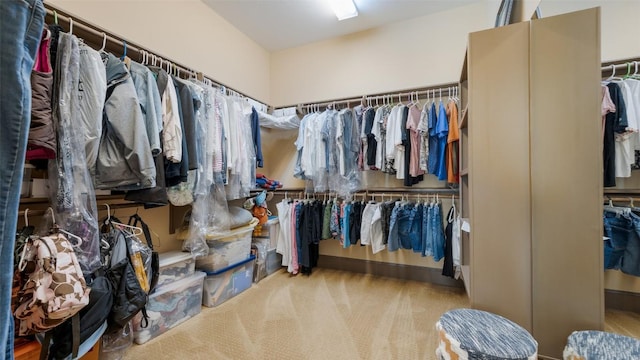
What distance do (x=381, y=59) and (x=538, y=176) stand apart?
2.15 m

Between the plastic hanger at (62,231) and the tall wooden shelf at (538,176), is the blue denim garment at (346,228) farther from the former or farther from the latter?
the plastic hanger at (62,231)

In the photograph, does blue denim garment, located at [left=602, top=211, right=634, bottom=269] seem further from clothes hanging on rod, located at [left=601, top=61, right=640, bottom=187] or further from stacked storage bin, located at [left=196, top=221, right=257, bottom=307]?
stacked storage bin, located at [left=196, top=221, right=257, bottom=307]

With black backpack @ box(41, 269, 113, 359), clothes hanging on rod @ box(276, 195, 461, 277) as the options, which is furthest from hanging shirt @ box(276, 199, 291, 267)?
black backpack @ box(41, 269, 113, 359)

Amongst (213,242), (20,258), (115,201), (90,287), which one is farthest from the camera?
(213,242)

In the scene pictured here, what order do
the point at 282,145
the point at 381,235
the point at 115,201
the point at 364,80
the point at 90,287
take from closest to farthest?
the point at 90,287 < the point at 115,201 < the point at 381,235 < the point at 364,80 < the point at 282,145

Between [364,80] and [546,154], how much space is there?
82.3 inches

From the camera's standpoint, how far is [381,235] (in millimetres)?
2590

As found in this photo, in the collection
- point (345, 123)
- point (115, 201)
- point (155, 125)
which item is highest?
point (345, 123)

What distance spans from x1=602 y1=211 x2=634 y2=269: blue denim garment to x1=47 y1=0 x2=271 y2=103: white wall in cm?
289

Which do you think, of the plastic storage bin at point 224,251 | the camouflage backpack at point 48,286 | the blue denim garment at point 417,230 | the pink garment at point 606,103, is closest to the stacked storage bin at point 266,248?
the plastic storage bin at point 224,251

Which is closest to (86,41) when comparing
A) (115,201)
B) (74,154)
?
(74,154)

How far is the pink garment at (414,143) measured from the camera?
242 cm

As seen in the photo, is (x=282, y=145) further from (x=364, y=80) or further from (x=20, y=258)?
(x=20, y=258)

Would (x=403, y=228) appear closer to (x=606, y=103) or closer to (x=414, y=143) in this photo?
(x=414, y=143)
